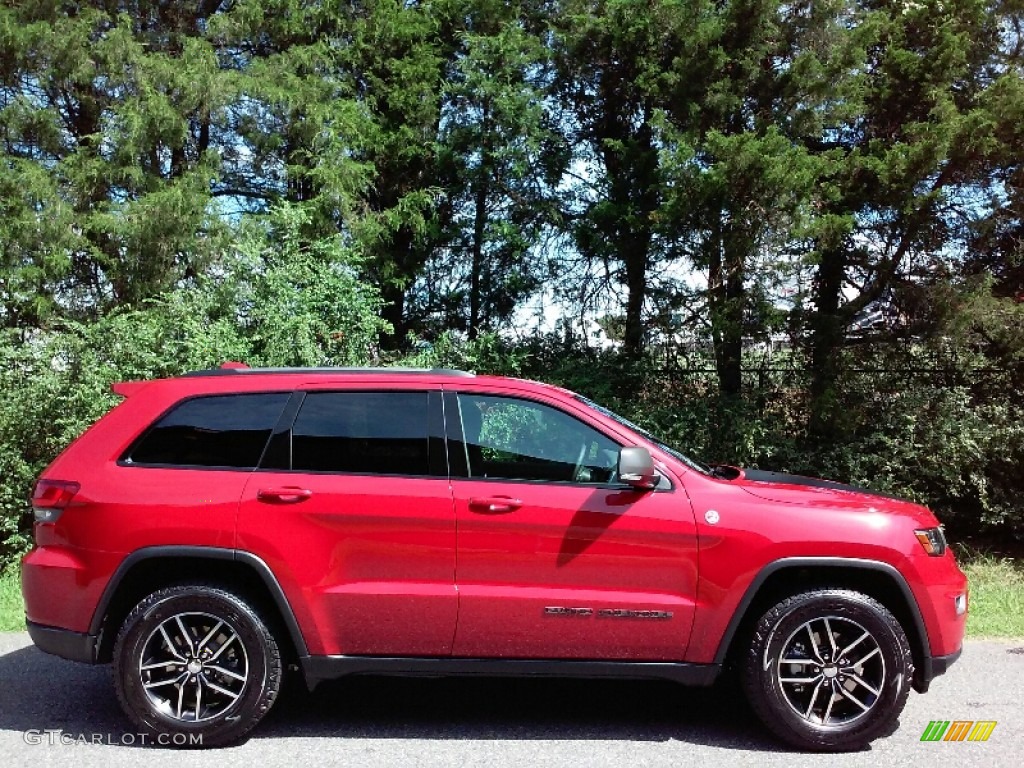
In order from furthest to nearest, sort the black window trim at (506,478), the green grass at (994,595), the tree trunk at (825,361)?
1. the tree trunk at (825,361)
2. the green grass at (994,595)
3. the black window trim at (506,478)

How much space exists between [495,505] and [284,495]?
1.04 m

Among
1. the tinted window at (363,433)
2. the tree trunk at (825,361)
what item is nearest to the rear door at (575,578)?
the tinted window at (363,433)


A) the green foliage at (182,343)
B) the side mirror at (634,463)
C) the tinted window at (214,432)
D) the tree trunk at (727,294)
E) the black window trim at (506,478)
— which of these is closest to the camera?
the side mirror at (634,463)

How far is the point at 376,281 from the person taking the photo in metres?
11.9

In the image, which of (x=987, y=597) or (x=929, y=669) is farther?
(x=987, y=597)

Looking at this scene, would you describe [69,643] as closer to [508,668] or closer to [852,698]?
[508,668]

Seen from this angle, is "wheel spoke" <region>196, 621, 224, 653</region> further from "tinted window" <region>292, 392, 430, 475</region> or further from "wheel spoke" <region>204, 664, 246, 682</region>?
"tinted window" <region>292, 392, 430, 475</region>

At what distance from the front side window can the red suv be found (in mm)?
62

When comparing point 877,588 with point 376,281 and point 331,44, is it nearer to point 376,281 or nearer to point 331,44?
point 376,281

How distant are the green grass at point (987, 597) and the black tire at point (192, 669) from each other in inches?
116

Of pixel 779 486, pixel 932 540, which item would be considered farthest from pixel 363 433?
pixel 932 540

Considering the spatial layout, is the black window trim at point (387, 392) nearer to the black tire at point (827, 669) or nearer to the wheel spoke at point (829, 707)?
the black tire at point (827, 669)

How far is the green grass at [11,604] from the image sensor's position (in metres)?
6.78

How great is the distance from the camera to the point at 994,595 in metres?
8.08
